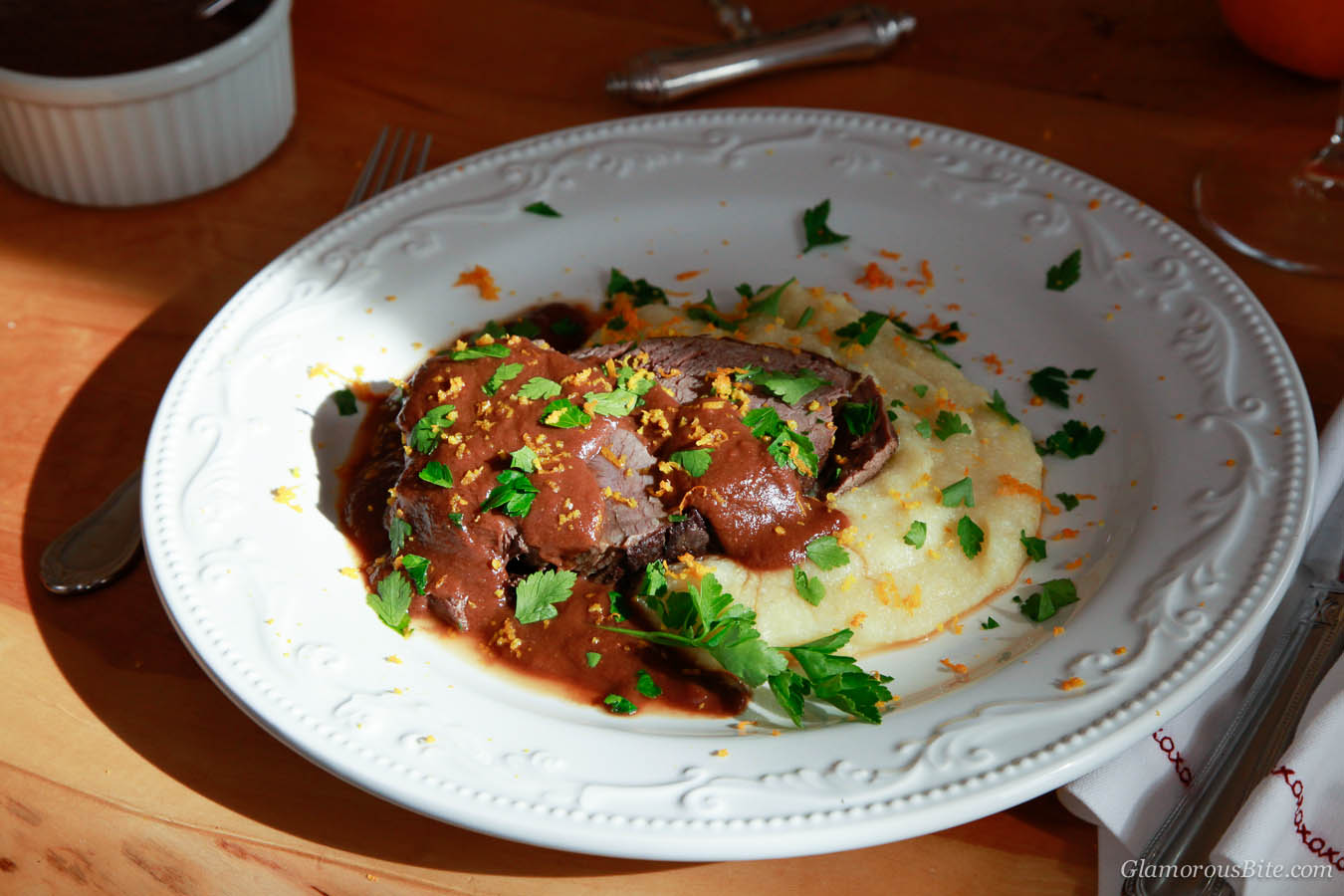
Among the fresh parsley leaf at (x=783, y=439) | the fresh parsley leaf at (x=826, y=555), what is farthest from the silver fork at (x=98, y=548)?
the fresh parsley leaf at (x=826, y=555)

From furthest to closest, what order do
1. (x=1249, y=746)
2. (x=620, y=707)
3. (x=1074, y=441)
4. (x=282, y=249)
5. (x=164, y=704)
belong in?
(x=282, y=249), (x=1074, y=441), (x=164, y=704), (x=620, y=707), (x=1249, y=746)

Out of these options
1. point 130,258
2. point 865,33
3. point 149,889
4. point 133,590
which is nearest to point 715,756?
point 149,889

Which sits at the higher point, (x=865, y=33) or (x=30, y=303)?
(x=865, y=33)

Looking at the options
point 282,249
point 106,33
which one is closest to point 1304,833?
point 282,249

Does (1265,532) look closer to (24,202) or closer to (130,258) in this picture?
(130,258)

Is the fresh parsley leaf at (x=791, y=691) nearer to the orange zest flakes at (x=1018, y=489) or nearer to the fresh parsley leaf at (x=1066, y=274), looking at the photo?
the orange zest flakes at (x=1018, y=489)

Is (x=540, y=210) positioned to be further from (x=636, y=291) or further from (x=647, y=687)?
(x=647, y=687)
